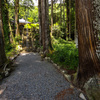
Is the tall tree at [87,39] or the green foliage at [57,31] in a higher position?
the green foliage at [57,31]

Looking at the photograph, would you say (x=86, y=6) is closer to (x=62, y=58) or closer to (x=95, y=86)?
(x=95, y=86)

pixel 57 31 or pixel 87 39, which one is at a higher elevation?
pixel 57 31

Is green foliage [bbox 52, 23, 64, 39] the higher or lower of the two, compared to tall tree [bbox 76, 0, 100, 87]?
higher

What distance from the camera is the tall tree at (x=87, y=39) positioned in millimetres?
2441

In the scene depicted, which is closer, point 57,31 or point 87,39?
point 87,39

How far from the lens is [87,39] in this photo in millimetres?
2527

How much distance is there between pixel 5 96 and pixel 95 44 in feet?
10.4

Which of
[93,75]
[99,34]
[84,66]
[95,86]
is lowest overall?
[95,86]

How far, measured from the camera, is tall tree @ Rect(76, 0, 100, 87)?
2441 millimetres

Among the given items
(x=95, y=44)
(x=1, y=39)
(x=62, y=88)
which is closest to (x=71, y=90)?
(x=62, y=88)

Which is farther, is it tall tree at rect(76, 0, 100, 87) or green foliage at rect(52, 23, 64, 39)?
green foliage at rect(52, 23, 64, 39)

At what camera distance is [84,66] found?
2760 millimetres

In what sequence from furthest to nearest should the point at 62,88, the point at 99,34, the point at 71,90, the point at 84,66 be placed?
the point at 62,88
the point at 71,90
the point at 84,66
the point at 99,34

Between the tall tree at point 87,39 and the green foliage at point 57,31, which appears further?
the green foliage at point 57,31
